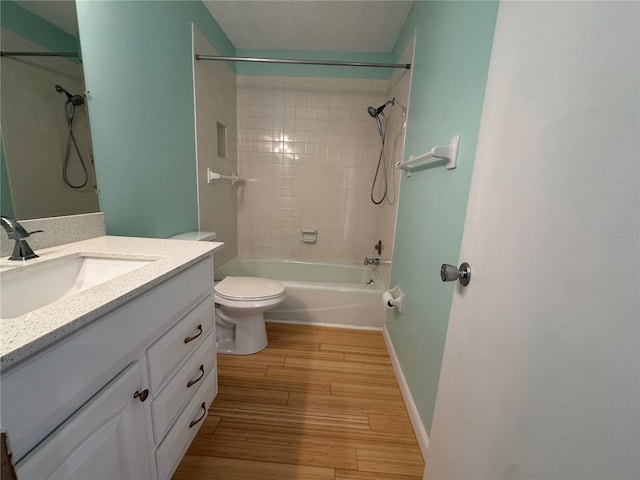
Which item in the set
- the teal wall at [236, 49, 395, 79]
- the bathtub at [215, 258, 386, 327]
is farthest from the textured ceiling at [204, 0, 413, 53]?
the bathtub at [215, 258, 386, 327]

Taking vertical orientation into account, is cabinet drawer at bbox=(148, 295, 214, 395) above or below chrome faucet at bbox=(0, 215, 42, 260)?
below

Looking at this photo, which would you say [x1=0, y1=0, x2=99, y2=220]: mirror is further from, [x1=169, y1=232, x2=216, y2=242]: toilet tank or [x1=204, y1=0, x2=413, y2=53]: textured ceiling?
[x1=204, y1=0, x2=413, y2=53]: textured ceiling

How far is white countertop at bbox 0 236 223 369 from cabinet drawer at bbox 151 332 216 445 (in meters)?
0.39

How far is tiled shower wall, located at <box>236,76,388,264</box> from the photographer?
2.52 meters

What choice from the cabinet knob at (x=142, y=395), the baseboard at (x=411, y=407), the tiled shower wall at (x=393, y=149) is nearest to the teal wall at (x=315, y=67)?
the tiled shower wall at (x=393, y=149)

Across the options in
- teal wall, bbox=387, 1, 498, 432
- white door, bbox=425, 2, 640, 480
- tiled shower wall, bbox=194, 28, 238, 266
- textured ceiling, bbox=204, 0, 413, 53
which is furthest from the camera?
tiled shower wall, bbox=194, 28, 238, 266

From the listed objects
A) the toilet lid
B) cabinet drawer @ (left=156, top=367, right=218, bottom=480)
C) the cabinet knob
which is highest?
the cabinet knob

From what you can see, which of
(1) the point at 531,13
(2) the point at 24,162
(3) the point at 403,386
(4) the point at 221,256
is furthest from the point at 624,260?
(4) the point at 221,256

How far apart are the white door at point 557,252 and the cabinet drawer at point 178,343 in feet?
2.83

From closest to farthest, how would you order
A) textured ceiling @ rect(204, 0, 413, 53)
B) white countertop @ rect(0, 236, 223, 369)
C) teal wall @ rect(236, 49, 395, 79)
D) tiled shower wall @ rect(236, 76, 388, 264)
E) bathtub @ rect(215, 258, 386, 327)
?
white countertop @ rect(0, 236, 223, 369) < textured ceiling @ rect(204, 0, 413, 53) < bathtub @ rect(215, 258, 386, 327) < teal wall @ rect(236, 49, 395, 79) < tiled shower wall @ rect(236, 76, 388, 264)

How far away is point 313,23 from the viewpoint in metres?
1.96

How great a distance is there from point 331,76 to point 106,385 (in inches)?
109

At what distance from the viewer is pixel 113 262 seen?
2.94 feet

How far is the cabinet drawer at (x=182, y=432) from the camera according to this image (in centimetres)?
84
